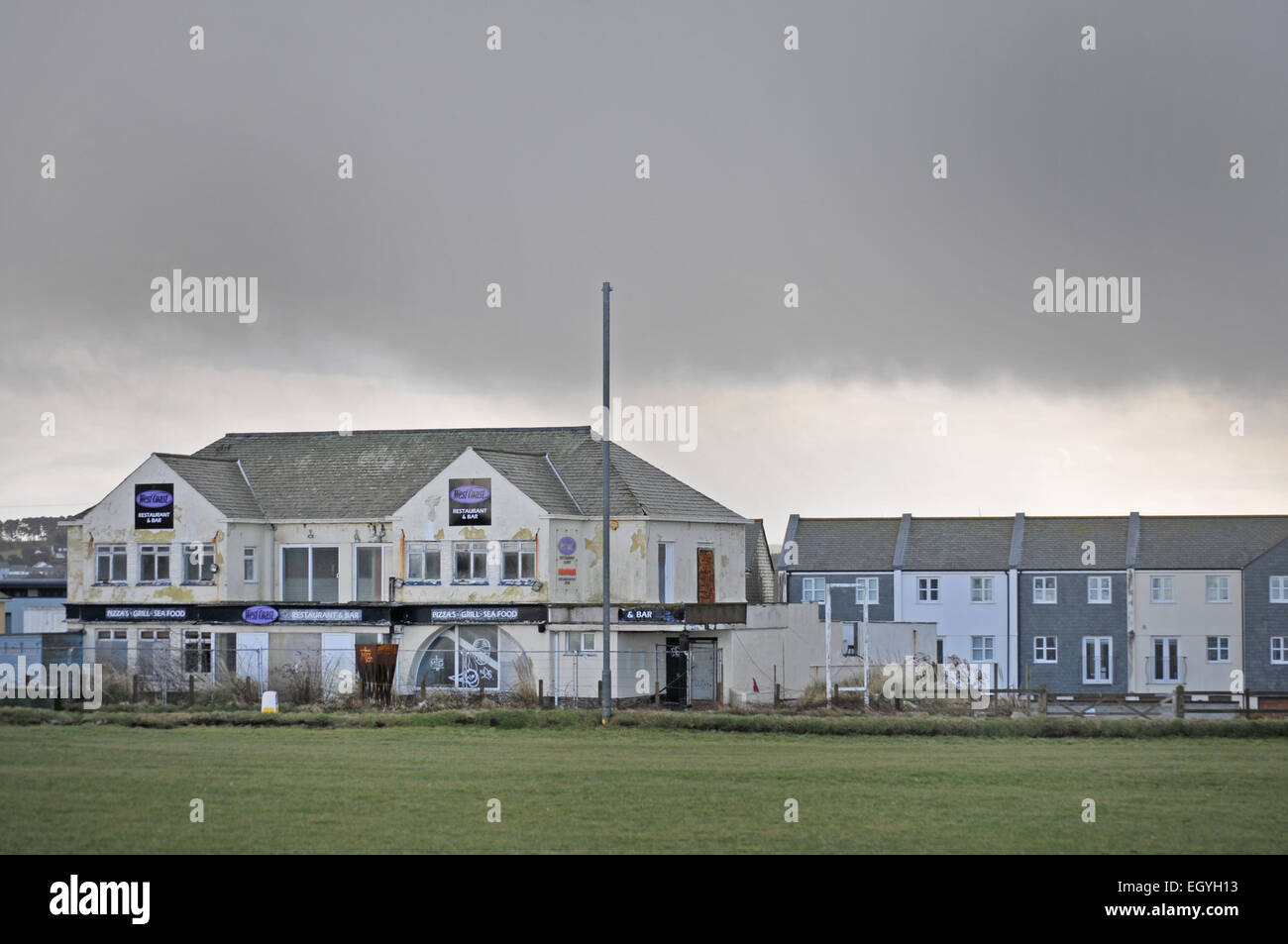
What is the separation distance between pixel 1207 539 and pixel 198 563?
4474 cm

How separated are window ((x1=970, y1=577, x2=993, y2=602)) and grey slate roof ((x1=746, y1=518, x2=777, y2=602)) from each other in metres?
9.42

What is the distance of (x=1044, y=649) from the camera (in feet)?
236

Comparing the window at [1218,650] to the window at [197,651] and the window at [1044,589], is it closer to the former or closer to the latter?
the window at [1044,589]

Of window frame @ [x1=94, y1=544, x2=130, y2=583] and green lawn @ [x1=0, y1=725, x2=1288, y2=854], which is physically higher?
window frame @ [x1=94, y1=544, x2=130, y2=583]

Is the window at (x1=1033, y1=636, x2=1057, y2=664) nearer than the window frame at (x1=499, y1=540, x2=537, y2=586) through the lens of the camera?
No

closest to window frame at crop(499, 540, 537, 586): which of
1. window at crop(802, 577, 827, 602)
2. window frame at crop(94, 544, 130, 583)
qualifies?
window frame at crop(94, 544, 130, 583)

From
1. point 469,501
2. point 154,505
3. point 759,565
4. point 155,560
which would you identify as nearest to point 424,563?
point 469,501

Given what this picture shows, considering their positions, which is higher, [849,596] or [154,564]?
[154,564]

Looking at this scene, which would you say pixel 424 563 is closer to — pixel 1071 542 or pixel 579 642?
pixel 579 642

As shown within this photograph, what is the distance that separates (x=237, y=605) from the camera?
5253cm

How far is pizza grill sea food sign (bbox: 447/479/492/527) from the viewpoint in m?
50.6

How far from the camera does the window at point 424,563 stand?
51.0 metres

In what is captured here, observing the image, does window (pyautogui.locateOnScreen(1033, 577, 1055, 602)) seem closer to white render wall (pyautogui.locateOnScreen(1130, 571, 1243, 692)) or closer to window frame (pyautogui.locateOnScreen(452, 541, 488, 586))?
white render wall (pyautogui.locateOnScreen(1130, 571, 1243, 692))
